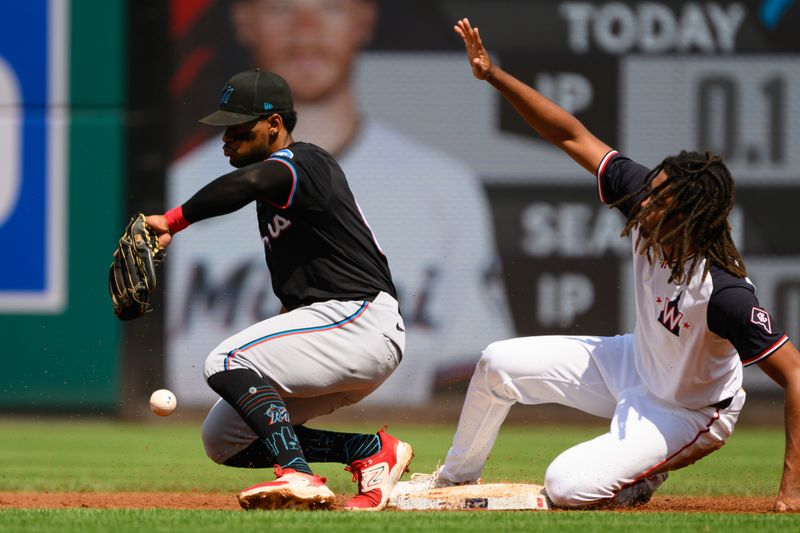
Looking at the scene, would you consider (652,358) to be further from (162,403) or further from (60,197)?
(60,197)

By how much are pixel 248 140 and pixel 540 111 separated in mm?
1071

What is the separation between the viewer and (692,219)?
4.15m

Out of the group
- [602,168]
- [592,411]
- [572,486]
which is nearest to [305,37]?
[602,168]

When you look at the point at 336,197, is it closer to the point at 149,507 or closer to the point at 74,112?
the point at 149,507

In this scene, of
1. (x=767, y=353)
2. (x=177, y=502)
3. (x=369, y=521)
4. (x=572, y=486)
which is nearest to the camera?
(x=369, y=521)

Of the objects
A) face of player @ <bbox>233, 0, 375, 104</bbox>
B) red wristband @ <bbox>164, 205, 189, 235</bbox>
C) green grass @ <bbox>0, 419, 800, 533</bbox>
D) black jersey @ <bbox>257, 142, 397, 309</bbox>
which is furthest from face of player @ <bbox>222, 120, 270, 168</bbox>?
face of player @ <bbox>233, 0, 375, 104</bbox>

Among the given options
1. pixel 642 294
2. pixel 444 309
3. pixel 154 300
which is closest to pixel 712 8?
pixel 444 309

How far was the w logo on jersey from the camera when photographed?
420 cm

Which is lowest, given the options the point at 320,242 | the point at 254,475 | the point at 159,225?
the point at 254,475

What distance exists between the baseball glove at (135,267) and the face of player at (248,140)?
1.79ft

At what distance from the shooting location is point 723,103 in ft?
29.9

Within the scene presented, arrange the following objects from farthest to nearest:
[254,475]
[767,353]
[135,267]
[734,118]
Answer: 1. [734,118]
2. [254,475]
3. [135,267]
4. [767,353]

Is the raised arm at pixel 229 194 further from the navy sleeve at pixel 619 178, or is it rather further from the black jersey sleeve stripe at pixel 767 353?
the black jersey sleeve stripe at pixel 767 353

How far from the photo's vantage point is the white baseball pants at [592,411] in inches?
168
